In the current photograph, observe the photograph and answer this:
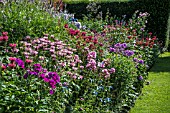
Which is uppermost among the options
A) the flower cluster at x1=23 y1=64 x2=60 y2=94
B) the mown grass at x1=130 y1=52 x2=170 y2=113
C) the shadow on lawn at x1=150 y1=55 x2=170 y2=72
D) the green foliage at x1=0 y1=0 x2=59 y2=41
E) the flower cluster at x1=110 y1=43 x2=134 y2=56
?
the green foliage at x1=0 y1=0 x2=59 y2=41

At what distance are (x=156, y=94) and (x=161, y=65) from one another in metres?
3.78

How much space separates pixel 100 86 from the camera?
17.5ft

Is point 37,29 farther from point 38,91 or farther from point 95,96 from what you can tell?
point 38,91

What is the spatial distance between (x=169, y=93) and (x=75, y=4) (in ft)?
26.2

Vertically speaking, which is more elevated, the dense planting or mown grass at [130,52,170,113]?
the dense planting

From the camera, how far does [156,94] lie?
7.80 meters

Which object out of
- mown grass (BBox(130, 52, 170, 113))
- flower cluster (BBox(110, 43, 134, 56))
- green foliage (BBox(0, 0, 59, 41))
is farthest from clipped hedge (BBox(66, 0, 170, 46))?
green foliage (BBox(0, 0, 59, 41))

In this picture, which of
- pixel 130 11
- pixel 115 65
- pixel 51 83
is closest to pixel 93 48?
pixel 115 65

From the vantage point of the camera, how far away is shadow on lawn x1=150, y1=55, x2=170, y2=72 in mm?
10707

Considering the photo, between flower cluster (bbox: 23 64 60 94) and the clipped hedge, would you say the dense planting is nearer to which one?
flower cluster (bbox: 23 64 60 94)

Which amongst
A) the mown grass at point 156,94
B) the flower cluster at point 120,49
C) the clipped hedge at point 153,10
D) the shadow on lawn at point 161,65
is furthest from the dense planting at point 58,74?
the clipped hedge at point 153,10

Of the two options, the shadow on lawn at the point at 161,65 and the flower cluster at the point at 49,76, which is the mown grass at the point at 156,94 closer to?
the shadow on lawn at the point at 161,65

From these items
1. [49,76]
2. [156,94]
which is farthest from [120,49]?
[49,76]

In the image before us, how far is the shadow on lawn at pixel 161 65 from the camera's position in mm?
10707
